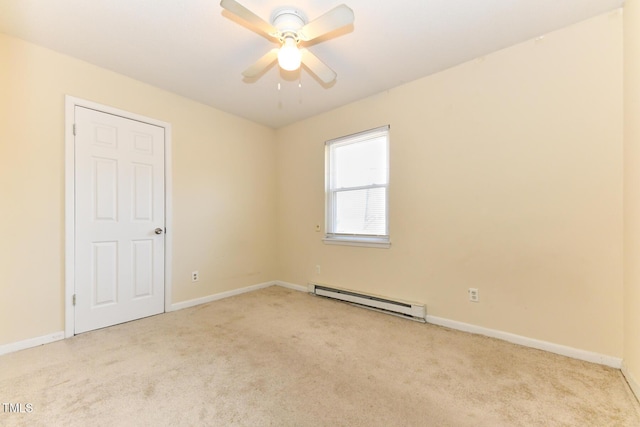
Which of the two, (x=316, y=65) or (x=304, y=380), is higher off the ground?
(x=316, y=65)

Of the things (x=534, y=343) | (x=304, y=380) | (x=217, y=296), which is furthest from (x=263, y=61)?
(x=534, y=343)

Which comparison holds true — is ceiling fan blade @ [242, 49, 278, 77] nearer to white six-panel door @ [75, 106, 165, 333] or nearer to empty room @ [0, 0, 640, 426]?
empty room @ [0, 0, 640, 426]

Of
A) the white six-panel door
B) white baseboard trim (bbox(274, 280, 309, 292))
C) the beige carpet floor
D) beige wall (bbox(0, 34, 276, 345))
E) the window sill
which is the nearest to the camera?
the beige carpet floor

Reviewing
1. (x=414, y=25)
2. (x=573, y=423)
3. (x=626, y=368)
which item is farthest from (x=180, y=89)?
(x=626, y=368)

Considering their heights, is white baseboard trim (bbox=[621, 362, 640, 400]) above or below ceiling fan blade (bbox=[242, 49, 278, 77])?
below

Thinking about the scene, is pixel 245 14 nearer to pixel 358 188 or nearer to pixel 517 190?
pixel 358 188

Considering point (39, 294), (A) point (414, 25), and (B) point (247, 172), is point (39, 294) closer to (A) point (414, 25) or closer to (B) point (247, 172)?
(B) point (247, 172)

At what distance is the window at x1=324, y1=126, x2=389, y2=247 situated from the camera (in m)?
3.23

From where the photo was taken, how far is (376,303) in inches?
122

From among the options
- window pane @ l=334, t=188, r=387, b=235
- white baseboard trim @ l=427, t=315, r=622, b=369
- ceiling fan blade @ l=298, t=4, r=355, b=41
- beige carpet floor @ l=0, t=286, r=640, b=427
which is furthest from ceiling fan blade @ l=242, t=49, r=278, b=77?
white baseboard trim @ l=427, t=315, r=622, b=369

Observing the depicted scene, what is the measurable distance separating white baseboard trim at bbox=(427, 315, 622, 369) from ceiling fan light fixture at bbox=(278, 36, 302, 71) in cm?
260

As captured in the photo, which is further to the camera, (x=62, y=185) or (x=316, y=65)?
(x=62, y=185)

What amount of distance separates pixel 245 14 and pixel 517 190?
2.43 metres

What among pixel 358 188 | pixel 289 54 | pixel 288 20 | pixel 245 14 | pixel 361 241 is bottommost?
pixel 361 241
